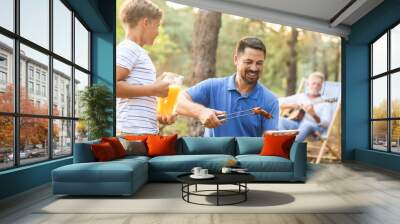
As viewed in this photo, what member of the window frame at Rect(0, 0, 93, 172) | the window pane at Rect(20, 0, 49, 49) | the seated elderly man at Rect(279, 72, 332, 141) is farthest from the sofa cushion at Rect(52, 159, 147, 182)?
the seated elderly man at Rect(279, 72, 332, 141)

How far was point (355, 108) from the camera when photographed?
398 inches

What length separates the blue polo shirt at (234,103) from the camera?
9.97m

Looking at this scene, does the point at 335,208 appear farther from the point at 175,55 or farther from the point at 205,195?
the point at 175,55

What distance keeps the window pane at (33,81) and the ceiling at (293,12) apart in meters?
4.22

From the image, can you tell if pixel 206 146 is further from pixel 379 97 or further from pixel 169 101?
pixel 379 97

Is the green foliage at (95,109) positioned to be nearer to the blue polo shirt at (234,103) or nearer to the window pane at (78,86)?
the window pane at (78,86)

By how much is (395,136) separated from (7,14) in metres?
7.58

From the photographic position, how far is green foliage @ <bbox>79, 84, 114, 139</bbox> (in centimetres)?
790

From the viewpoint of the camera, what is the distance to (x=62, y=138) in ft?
23.7

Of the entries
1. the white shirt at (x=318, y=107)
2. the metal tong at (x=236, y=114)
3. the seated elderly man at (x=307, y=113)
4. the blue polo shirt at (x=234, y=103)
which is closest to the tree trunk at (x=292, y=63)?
the white shirt at (x=318, y=107)

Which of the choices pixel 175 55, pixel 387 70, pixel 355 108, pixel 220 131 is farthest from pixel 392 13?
pixel 175 55

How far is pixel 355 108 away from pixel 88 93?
21.2ft

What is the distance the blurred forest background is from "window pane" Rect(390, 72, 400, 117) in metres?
2.32

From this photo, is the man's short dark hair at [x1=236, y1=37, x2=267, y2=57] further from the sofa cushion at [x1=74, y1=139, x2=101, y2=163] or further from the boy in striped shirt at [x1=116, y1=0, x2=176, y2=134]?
the sofa cushion at [x1=74, y1=139, x2=101, y2=163]
